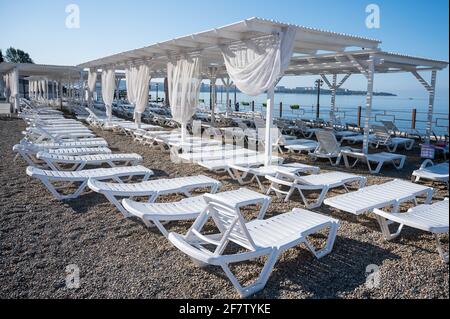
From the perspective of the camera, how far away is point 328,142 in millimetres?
7570

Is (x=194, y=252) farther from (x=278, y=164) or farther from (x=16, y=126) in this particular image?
(x=16, y=126)

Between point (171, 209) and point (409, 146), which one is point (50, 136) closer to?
point (171, 209)

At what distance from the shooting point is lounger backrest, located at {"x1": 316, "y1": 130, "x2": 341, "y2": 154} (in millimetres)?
7473

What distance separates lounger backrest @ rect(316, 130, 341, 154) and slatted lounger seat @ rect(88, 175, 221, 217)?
11.6 ft

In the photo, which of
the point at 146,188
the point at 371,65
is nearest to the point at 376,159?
the point at 371,65

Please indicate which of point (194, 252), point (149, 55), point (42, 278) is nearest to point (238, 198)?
point (194, 252)

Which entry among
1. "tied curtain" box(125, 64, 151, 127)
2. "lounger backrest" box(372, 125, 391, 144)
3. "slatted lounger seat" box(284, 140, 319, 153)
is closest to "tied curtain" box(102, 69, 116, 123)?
"tied curtain" box(125, 64, 151, 127)

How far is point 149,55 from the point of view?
10.1 metres

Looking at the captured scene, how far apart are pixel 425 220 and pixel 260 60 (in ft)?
12.6


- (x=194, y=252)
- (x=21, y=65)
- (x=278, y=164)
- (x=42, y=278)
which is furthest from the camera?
(x=21, y=65)
